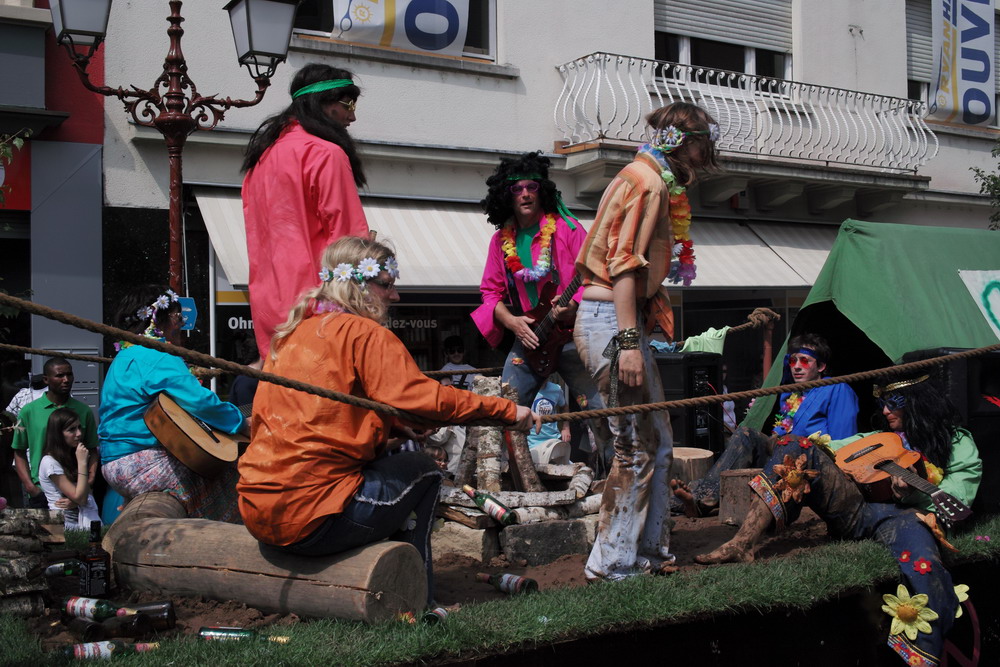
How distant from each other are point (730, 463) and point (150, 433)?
344cm

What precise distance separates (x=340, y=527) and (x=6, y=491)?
714cm

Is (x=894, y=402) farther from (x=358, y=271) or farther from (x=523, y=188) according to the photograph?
(x=358, y=271)

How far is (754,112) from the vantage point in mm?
13664

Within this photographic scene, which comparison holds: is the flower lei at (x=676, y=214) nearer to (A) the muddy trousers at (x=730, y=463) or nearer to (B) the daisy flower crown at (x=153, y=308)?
(A) the muddy trousers at (x=730, y=463)

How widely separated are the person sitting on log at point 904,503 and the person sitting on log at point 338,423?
5.52 ft

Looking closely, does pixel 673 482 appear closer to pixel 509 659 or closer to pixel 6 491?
pixel 509 659

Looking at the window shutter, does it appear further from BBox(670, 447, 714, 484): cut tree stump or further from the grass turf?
the grass turf

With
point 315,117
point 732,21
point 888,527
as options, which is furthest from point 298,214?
point 732,21

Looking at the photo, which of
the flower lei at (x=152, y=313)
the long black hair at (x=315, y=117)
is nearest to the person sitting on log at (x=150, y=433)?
the flower lei at (x=152, y=313)

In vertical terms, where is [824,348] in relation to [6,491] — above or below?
above

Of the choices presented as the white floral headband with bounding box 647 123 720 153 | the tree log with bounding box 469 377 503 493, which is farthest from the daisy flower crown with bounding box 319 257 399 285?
the tree log with bounding box 469 377 503 493

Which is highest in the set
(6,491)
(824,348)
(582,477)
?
(824,348)

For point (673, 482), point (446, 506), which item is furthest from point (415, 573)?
point (673, 482)

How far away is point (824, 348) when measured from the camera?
21.5 ft
